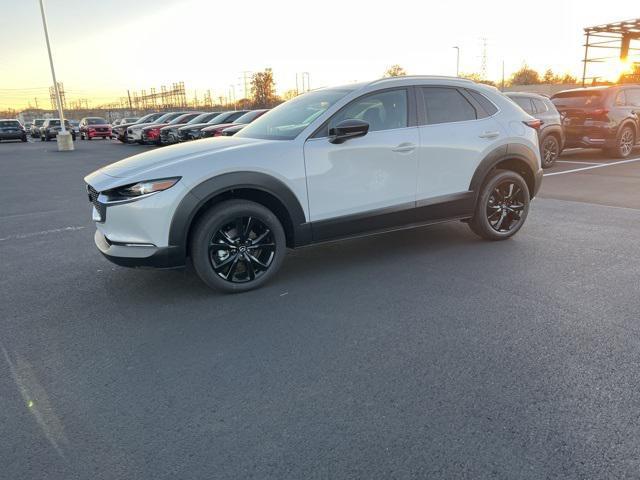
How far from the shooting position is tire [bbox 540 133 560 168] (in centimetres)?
1129

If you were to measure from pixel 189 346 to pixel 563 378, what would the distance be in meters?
2.38

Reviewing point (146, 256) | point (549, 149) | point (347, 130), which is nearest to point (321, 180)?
point (347, 130)

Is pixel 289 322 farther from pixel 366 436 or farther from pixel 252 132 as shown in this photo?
pixel 252 132

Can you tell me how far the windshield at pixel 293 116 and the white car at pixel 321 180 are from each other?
21mm

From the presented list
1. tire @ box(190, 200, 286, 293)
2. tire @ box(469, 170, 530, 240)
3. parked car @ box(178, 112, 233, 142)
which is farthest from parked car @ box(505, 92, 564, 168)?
parked car @ box(178, 112, 233, 142)

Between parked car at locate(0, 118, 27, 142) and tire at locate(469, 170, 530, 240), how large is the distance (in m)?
37.3

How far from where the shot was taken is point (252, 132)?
5.23 meters

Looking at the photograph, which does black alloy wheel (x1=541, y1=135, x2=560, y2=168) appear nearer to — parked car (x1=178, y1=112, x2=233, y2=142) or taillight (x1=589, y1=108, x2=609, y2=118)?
taillight (x1=589, y1=108, x2=609, y2=118)

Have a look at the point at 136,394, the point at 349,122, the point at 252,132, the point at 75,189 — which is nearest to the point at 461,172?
the point at 349,122

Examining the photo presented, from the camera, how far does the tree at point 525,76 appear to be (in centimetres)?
8469

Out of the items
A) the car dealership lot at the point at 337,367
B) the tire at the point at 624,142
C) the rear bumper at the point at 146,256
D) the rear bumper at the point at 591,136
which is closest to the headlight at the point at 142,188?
the rear bumper at the point at 146,256

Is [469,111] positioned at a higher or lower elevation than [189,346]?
higher

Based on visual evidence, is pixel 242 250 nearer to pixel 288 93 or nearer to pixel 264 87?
pixel 264 87

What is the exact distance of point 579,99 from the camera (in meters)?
12.7
